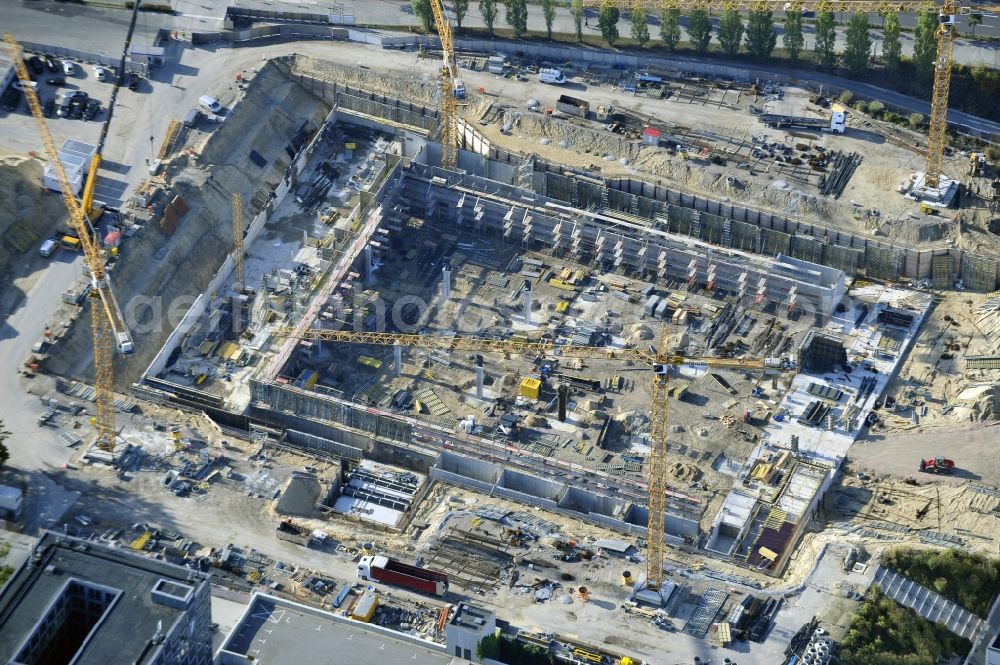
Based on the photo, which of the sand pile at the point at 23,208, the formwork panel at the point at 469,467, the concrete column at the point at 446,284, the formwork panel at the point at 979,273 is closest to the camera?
the formwork panel at the point at 469,467

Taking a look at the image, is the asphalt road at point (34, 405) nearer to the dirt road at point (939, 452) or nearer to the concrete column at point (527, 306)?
the concrete column at point (527, 306)

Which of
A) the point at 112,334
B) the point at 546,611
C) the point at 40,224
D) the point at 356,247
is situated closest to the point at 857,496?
the point at 546,611

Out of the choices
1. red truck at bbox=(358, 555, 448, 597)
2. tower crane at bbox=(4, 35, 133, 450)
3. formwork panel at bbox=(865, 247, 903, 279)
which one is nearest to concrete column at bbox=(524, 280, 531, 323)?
formwork panel at bbox=(865, 247, 903, 279)

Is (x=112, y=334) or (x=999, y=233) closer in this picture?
(x=112, y=334)

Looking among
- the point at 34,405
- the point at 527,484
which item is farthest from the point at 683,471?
the point at 34,405

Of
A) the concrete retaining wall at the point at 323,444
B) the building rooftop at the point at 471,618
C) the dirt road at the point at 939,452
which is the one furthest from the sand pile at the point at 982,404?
the concrete retaining wall at the point at 323,444

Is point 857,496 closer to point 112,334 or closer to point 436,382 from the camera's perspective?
point 436,382

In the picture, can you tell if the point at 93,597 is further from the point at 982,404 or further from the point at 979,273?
the point at 979,273
